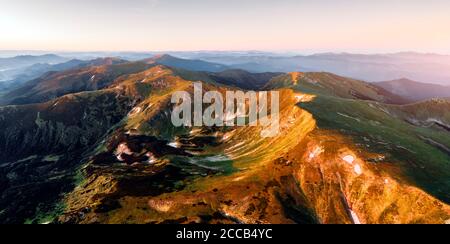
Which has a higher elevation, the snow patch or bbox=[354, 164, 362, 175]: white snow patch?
bbox=[354, 164, 362, 175]: white snow patch

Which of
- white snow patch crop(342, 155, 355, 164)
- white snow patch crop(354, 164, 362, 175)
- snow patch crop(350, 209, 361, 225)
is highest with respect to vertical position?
white snow patch crop(342, 155, 355, 164)

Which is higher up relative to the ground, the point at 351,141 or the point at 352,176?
the point at 351,141

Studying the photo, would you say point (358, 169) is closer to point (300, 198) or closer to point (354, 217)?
point (354, 217)

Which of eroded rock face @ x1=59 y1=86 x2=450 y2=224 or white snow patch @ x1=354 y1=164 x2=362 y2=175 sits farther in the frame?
white snow patch @ x1=354 y1=164 x2=362 y2=175

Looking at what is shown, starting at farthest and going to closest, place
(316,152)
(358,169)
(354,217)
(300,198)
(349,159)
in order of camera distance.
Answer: (316,152) < (349,159) < (300,198) < (358,169) < (354,217)

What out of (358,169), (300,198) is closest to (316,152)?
(358,169)

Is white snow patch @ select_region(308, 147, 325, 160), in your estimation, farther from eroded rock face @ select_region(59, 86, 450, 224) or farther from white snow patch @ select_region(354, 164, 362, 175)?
white snow patch @ select_region(354, 164, 362, 175)

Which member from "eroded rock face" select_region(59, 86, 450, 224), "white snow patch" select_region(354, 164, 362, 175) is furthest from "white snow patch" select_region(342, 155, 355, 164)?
"white snow patch" select_region(354, 164, 362, 175)

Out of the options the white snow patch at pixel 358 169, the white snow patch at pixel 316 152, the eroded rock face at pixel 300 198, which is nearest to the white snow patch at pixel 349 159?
the eroded rock face at pixel 300 198
